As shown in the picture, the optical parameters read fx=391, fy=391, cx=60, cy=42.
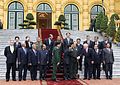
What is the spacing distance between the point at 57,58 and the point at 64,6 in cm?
2177

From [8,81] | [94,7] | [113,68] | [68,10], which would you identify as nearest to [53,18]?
[68,10]

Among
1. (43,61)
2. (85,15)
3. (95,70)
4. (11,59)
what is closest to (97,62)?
(95,70)

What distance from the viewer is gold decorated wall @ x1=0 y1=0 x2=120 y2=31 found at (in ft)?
125

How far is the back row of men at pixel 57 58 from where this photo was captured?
17656 millimetres

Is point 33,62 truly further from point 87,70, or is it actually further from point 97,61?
point 97,61

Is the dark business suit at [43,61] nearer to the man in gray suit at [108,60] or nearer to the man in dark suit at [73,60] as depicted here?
the man in dark suit at [73,60]

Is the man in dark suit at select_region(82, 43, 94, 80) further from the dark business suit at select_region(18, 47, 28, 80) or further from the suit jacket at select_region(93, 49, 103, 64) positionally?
the dark business suit at select_region(18, 47, 28, 80)

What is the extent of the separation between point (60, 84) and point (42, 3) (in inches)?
919

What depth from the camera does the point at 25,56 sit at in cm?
1781

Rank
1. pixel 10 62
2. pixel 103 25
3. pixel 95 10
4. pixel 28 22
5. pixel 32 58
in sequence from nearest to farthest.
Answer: pixel 10 62
pixel 32 58
pixel 103 25
pixel 28 22
pixel 95 10

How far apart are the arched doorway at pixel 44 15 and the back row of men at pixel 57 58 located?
19.9 m

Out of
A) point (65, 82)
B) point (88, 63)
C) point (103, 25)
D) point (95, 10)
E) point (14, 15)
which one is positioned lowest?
point (65, 82)

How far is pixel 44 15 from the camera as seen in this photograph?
128ft

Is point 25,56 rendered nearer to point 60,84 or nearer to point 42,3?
point 60,84
